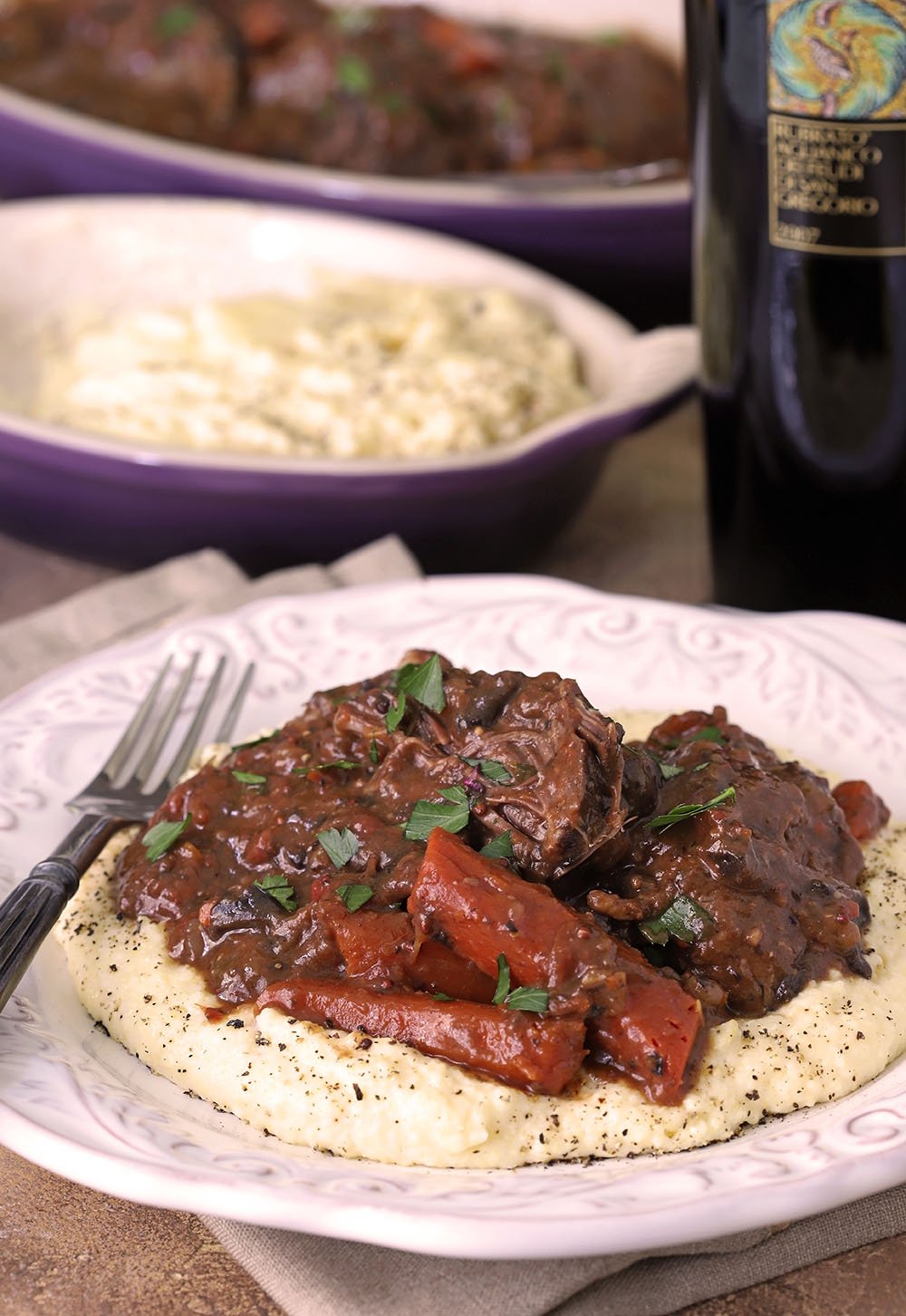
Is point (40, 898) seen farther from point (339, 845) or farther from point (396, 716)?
point (396, 716)

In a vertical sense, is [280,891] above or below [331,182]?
below

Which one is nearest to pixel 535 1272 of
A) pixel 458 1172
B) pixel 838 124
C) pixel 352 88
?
pixel 458 1172

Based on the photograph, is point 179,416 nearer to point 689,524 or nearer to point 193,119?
point 689,524

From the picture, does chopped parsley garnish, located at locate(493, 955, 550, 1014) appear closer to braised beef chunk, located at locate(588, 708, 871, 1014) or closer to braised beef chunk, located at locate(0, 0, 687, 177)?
braised beef chunk, located at locate(588, 708, 871, 1014)

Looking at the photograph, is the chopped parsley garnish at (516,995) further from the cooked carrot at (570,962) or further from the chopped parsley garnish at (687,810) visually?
the chopped parsley garnish at (687,810)

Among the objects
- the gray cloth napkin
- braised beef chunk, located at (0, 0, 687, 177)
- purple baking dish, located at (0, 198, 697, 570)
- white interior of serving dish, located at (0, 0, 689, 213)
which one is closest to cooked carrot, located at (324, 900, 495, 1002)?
the gray cloth napkin

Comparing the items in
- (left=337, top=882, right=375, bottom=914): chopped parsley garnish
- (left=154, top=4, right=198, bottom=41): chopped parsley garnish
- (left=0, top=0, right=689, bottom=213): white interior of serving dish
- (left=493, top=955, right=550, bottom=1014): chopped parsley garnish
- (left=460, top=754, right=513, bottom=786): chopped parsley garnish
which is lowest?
(left=493, top=955, right=550, bottom=1014): chopped parsley garnish
